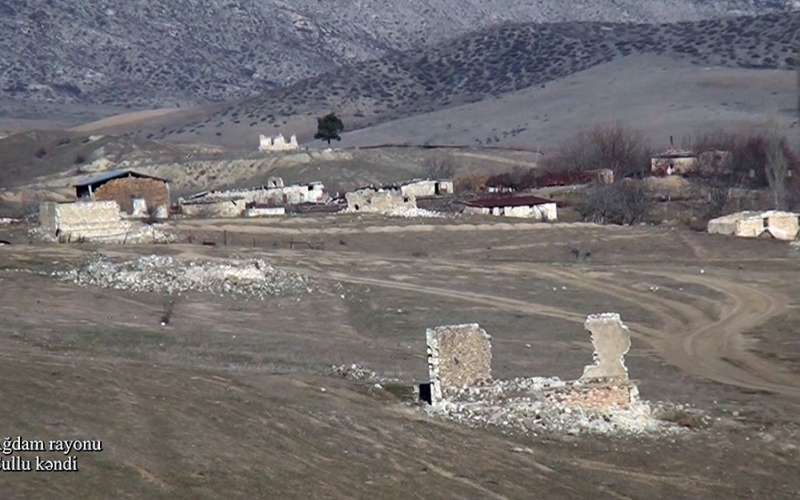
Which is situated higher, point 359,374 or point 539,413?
point 359,374

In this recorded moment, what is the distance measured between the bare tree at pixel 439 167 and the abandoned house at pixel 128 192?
80.0 ft

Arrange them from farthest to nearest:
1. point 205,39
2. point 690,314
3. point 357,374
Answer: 1. point 205,39
2. point 690,314
3. point 357,374

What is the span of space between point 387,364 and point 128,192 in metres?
36.4

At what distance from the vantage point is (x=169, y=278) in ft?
133

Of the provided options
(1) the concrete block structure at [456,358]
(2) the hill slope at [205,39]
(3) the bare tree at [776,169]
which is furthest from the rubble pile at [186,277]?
(2) the hill slope at [205,39]

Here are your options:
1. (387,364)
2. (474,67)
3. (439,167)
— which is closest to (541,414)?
(387,364)

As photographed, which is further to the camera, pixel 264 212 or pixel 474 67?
pixel 474 67

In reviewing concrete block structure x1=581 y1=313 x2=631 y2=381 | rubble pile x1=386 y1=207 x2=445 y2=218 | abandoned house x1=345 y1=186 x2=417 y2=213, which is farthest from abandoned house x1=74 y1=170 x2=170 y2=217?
concrete block structure x1=581 y1=313 x2=631 y2=381

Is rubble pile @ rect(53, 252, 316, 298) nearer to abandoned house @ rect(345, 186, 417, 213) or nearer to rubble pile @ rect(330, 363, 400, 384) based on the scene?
rubble pile @ rect(330, 363, 400, 384)

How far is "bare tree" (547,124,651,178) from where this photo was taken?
82.1 m

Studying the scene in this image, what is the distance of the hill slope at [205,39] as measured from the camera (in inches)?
6191

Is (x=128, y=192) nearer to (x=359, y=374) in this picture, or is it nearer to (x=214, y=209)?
(x=214, y=209)

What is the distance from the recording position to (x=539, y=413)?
908 inches

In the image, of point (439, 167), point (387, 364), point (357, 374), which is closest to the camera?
point (357, 374)
